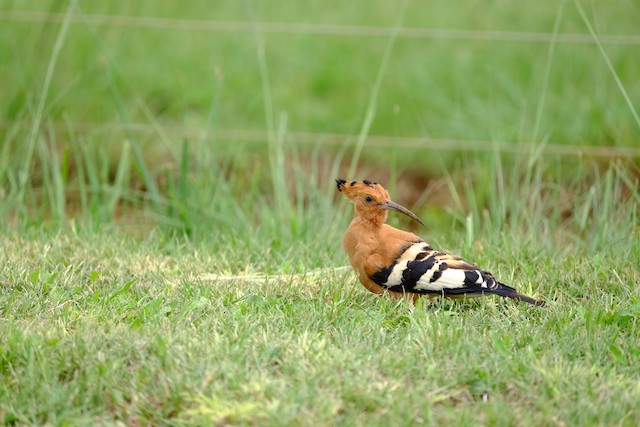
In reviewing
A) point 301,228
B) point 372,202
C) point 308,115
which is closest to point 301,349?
point 372,202

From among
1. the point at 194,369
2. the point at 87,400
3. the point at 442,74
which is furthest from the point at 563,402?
the point at 442,74

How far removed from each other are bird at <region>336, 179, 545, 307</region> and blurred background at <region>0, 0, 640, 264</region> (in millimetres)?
965

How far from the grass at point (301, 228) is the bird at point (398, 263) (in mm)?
95

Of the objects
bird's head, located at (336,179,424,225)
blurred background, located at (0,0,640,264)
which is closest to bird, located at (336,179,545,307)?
bird's head, located at (336,179,424,225)

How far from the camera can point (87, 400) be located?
9.13 feet

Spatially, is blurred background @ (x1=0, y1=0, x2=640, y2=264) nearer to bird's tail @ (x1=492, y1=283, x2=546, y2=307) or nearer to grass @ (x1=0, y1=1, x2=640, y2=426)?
grass @ (x1=0, y1=1, x2=640, y2=426)

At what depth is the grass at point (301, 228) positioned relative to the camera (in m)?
2.81

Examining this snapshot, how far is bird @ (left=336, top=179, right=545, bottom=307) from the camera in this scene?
3.43m

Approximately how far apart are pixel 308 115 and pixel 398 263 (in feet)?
12.0

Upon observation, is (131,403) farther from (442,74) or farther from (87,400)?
(442,74)

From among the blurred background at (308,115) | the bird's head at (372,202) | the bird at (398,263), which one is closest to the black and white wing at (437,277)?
the bird at (398,263)

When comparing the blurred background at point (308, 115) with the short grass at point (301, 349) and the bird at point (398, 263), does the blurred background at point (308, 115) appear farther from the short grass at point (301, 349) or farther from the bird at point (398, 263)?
the bird at point (398, 263)

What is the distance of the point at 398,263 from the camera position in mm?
3521

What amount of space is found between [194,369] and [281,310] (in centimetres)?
68
